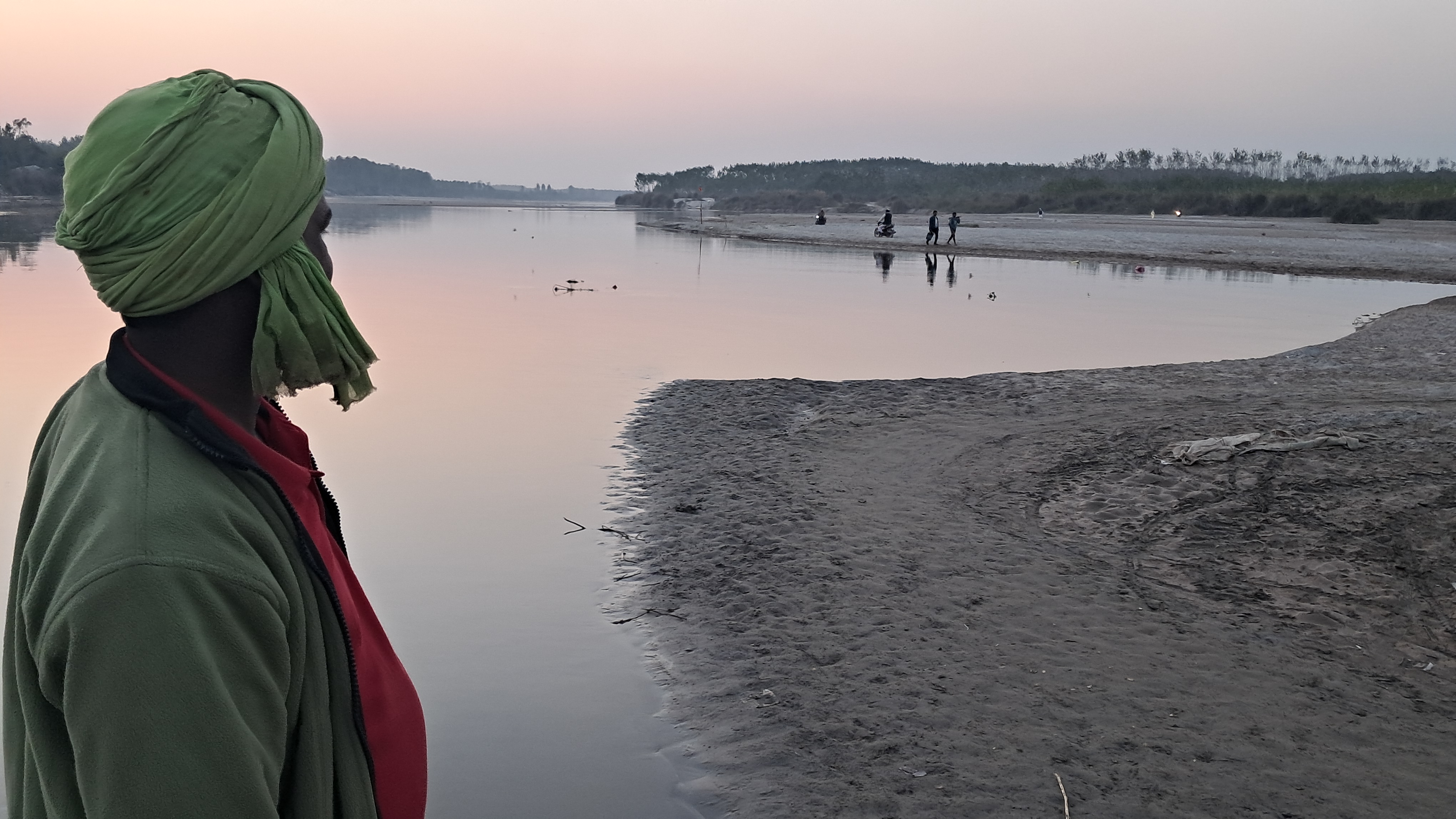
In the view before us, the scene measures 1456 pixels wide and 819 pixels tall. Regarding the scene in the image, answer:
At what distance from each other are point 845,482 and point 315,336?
663 centimetres

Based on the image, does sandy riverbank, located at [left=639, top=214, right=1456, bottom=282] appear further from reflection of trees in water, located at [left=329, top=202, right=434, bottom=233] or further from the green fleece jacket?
the green fleece jacket

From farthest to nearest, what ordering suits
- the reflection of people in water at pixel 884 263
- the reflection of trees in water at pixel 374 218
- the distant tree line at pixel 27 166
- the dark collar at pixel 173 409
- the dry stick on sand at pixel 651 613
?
the distant tree line at pixel 27 166 → the reflection of trees in water at pixel 374 218 → the reflection of people in water at pixel 884 263 → the dry stick on sand at pixel 651 613 → the dark collar at pixel 173 409

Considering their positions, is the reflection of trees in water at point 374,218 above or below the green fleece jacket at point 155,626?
above

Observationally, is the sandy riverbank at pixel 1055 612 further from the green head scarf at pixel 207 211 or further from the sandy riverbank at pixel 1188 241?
the sandy riverbank at pixel 1188 241

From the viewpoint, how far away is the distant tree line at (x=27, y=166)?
88625mm

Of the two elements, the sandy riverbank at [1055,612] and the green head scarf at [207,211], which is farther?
the sandy riverbank at [1055,612]

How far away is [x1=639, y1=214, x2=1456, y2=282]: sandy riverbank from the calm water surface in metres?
3.07

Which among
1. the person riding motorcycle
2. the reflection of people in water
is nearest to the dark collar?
the reflection of people in water

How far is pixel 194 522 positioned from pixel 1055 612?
4.96 metres

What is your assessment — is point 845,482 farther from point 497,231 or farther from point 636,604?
point 497,231

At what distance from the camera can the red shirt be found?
4.95 ft

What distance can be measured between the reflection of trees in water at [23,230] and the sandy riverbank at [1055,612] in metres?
7.48

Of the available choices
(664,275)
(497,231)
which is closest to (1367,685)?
(664,275)

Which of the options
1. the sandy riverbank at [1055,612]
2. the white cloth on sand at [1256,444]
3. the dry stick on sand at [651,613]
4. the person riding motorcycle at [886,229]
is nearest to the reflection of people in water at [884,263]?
the person riding motorcycle at [886,229]
